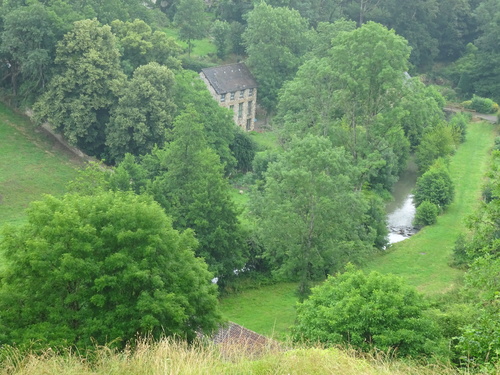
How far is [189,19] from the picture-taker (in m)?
71.4

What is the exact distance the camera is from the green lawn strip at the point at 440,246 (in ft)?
125

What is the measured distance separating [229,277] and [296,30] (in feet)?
125

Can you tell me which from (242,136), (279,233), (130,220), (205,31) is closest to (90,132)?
(242,136)

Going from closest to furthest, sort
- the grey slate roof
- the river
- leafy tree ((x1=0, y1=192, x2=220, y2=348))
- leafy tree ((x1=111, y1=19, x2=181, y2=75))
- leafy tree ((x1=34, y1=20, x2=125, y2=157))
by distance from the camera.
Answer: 1. leafy tree ((x1=0, y1=192, x2=220, y2=348))
2. the river
3. leafy tree ((x1=34, y1=20, x2=125, y2=157))
4. leafy tree ((x1=111, y1=19, x2=181, y2=75))
5. the grey slate roof

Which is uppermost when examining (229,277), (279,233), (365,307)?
(365,307)

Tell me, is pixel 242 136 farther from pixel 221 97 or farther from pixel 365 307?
pixel 365 307

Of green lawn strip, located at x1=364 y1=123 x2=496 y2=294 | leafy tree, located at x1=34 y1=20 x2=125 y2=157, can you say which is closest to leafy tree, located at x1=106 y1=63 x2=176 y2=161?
leafy tree, located at x1=34 y1=20 x2=125 y2=157

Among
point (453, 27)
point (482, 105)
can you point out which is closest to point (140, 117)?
point (482, 105)

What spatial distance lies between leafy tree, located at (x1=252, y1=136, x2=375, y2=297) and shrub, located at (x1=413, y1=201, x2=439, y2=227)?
56.1 ft

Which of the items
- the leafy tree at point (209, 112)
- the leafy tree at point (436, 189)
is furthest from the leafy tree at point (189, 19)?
the leafy tree at point (436, 189)

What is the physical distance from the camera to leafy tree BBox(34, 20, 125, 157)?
48.4 metres

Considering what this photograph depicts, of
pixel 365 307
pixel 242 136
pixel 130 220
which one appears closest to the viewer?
pixel 365 307

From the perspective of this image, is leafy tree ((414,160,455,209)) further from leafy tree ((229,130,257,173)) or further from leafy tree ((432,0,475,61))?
leafy tree ((432,0,475,61))

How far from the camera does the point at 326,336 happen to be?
20734 millimetres
